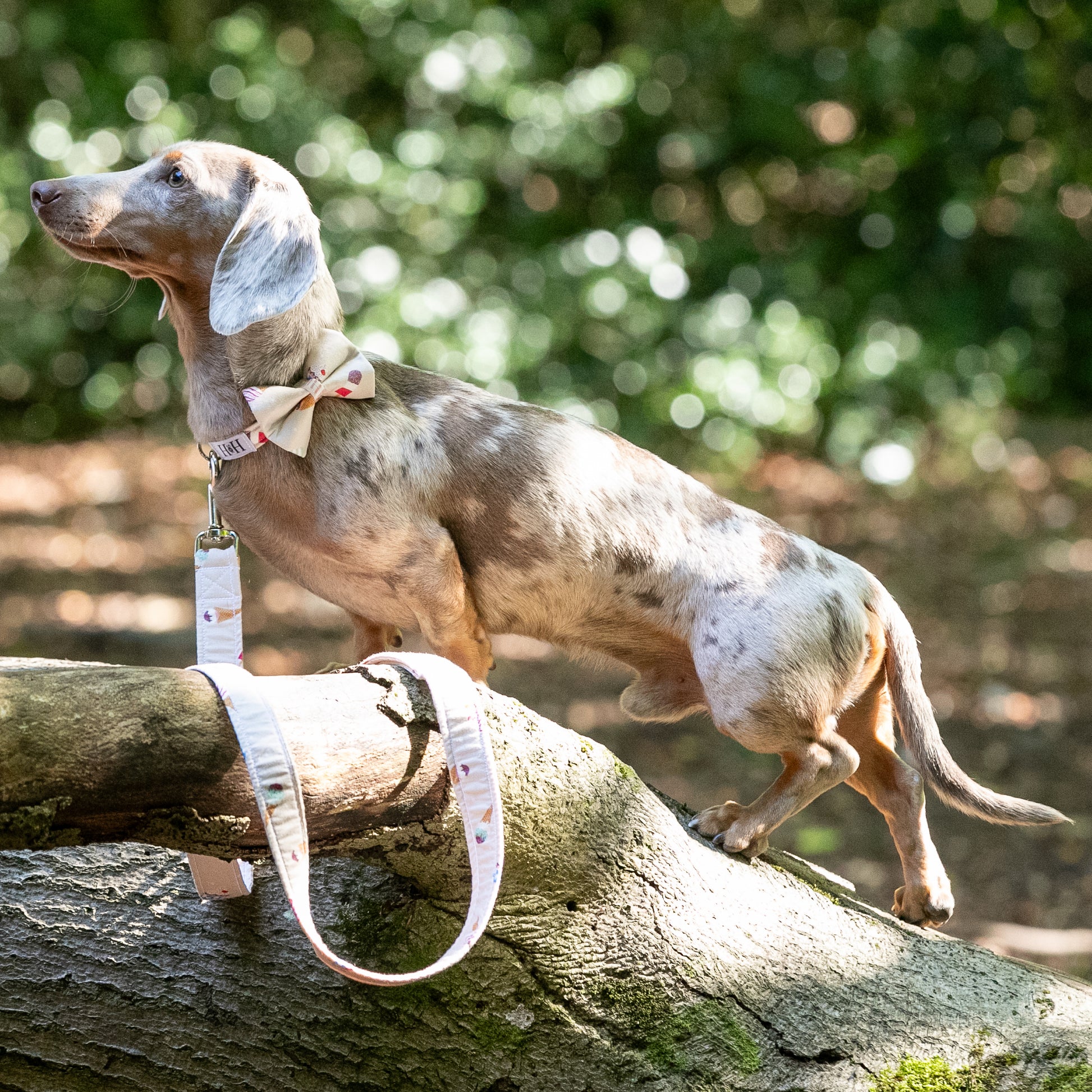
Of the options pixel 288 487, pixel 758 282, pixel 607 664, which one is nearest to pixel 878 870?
pixel 607 664

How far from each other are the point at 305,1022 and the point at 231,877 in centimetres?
30

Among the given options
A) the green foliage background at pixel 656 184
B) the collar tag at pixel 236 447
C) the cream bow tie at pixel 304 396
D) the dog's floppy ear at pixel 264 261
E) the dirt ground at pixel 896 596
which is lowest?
the dirt ground at pixel 896 596

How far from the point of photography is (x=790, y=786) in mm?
2621

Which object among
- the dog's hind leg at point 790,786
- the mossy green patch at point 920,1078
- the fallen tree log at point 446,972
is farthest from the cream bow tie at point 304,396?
the mossy green patch at point 920,1078

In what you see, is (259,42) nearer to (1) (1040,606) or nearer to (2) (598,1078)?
(1) (1040,606)

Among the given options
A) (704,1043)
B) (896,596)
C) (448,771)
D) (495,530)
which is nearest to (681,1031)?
(704,1043)

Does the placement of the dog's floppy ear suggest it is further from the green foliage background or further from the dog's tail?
the green foliage background

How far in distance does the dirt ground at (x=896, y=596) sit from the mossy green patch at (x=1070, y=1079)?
89.7 inches

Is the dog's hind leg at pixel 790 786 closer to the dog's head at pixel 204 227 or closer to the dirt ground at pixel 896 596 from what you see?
the dog's head at pixel 204 227

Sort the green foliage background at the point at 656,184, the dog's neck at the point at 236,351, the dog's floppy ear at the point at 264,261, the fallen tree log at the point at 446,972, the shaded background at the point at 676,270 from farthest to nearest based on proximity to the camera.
A: the green foliage background at the point at 656,184 < the shaded background at the point at 676,270 < the dog's neck at the point at 236,351 < the dog's floppy ear at the point at 264,261 < the fallen tree log at the point at 446,972

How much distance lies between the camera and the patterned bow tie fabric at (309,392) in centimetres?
246

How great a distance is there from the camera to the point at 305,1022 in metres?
2.17

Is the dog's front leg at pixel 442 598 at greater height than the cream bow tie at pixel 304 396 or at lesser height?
lesser

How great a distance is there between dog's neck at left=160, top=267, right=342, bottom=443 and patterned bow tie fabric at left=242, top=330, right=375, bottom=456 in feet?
0.13
